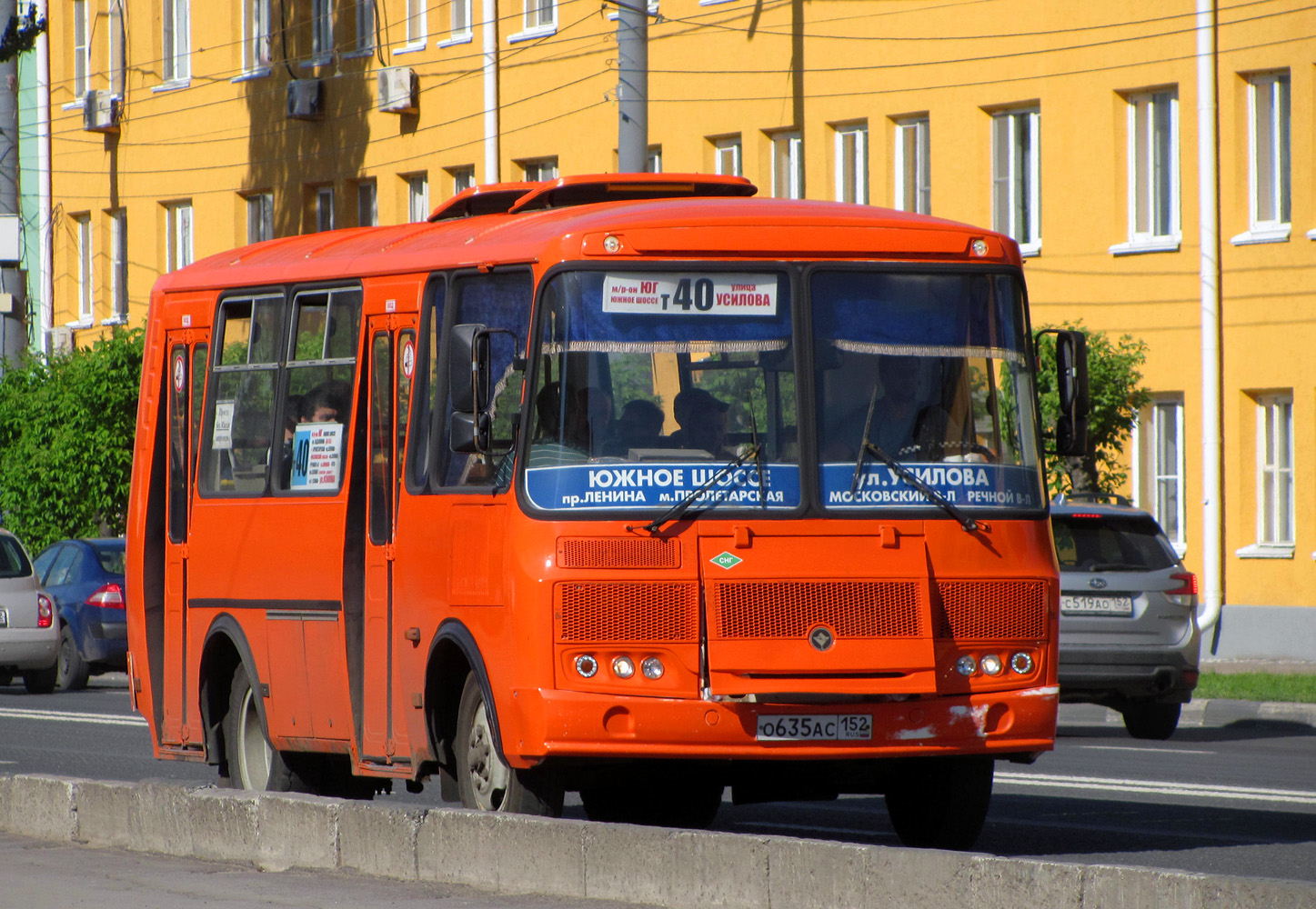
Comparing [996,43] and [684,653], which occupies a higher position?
[996,43]

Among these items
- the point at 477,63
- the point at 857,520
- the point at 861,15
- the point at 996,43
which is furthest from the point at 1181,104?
the point at 857,520

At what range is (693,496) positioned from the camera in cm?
962

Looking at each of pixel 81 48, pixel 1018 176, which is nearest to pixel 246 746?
pixel 1018 176

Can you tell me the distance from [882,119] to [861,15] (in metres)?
1.32

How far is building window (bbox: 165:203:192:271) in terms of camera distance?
44438 mm

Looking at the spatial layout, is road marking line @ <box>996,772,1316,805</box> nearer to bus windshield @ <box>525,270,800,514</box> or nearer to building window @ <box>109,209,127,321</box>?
bus windshield @ <box>525,270,800,514</box>

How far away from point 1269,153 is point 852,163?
20.2 ft

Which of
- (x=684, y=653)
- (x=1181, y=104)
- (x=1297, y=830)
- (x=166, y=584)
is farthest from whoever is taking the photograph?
(x=1181, y=104)

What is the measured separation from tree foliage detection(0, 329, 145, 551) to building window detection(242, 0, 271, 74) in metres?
8.87

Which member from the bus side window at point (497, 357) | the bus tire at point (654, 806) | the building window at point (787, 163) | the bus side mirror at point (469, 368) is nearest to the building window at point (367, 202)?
the building window at point (787, 163)

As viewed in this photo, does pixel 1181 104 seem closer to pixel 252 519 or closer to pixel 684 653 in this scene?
pixel 252 519

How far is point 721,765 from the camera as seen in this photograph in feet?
32.5

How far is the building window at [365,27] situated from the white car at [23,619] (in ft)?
56.4

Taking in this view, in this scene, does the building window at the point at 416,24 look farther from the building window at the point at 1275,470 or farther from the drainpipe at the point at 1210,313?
the building window at the point at 1275,470
